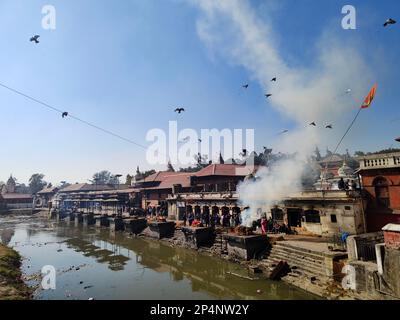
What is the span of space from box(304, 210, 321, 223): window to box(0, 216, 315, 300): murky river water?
297 inches

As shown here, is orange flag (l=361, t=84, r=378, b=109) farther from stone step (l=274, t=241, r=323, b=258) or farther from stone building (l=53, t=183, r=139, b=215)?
stone building (l=53, t=183, r=139, b=215)

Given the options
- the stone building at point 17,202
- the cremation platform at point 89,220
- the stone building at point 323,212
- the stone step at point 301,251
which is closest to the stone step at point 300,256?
the stone step at point 301,251

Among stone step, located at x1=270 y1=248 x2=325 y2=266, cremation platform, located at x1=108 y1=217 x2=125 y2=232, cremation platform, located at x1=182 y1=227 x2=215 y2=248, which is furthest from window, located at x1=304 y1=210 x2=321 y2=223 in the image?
cremation platform, located at x1=108 y1=217 x2=125 y2=232

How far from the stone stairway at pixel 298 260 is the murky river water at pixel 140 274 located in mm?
1228

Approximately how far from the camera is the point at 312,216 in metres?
21.9

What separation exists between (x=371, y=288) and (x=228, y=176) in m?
26.1

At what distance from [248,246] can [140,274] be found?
8092 mm

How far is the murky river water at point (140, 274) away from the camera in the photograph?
15.1 metres

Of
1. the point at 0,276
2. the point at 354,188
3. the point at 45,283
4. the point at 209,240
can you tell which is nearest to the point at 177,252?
the point at 209,240

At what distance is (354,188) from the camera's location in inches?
787

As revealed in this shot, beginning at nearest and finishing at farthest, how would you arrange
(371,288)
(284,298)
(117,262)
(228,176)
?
1. (371,288)
2. (284,298)
3. (117,262)
4. (228,176)

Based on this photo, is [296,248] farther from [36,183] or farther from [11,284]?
[36,183]

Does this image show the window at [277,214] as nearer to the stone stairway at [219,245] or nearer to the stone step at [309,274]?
the stone stairway at [219,245]
